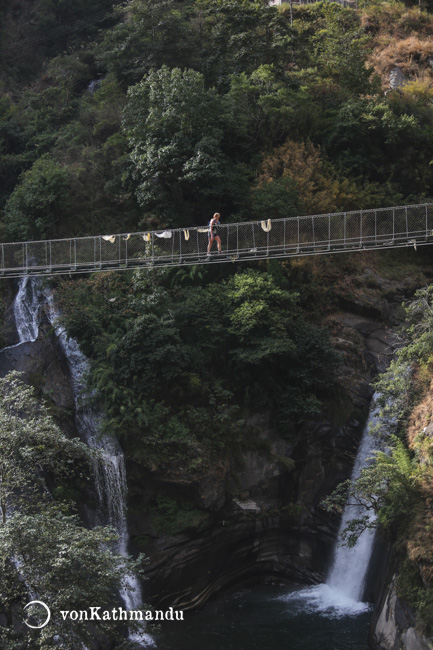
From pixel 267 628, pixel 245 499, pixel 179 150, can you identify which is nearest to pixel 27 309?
pixel 179 150

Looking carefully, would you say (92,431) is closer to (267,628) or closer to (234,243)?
(234,243)

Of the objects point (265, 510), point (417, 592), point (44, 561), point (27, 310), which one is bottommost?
point (265, 510)

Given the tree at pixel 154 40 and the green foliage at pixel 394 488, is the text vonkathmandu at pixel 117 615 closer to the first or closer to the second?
the green foliage at pixel 394 488

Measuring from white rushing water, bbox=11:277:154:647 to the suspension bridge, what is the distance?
65.7 inches

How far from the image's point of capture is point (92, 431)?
22.4 meters

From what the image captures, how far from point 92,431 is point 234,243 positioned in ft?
21.8

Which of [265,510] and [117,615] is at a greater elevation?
[265,510]

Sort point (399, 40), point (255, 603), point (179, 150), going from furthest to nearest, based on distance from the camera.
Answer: point (399, 40)
point (179, 150)
point (255, 603)

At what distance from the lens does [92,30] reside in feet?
138

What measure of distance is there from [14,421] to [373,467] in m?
8.64

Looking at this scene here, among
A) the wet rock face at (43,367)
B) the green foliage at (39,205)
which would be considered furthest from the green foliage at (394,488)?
the green foliage at (39,205)

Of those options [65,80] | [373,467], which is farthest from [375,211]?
[65,80]

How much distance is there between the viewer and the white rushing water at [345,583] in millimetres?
20359

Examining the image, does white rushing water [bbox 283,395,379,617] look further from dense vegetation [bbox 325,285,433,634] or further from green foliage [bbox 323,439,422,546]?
green foliage [bbox 323,439,422,546]
